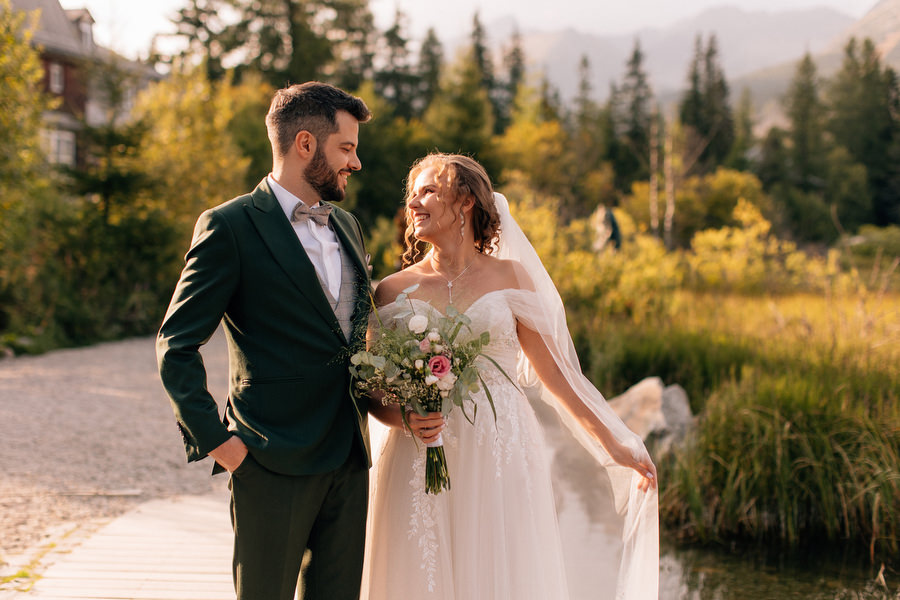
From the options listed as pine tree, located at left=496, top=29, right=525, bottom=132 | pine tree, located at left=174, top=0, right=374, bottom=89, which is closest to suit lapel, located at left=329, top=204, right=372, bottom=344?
pine tree, located at left=174, top=0, right=374, bottom=89

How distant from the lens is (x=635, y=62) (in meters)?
65.4

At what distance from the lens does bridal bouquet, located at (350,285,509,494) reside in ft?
7.84

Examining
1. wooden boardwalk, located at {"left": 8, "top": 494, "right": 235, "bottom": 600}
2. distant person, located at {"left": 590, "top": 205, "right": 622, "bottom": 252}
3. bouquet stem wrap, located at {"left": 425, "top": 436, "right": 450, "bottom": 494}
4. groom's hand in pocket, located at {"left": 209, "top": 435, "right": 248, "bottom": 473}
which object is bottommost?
wooden boardwalk, located at {"left": 8, "top": 494, "right": 235, "bottom": 600}

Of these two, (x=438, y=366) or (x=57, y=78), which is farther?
(x=57, y=78)

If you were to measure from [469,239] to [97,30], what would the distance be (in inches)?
686

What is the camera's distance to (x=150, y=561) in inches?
175

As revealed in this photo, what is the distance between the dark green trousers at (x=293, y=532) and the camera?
2.38 metres

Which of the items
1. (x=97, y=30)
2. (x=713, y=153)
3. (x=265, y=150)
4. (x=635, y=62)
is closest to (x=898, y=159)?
(x=713, y=153)

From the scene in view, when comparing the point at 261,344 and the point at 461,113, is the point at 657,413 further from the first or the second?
the point at 461,113

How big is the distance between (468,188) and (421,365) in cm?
94

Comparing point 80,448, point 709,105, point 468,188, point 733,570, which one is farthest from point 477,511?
point 709,105

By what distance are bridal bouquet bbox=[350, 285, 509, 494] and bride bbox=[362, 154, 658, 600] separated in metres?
0.10

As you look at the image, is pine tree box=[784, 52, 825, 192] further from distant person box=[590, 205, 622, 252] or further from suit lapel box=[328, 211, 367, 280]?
suit lapel box=[328, 211, 367, 280]

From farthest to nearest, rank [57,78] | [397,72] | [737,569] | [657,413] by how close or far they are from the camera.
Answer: [397,72]
[57,78]
[657,413]
[737,569]
